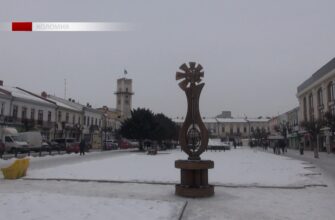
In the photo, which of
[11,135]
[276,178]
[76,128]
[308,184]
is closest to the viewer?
[308,184]

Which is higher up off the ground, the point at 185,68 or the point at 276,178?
the point at 185,68

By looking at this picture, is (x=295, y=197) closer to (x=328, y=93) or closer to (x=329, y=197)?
(x=329, y=197)

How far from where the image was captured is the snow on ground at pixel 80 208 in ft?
23.0

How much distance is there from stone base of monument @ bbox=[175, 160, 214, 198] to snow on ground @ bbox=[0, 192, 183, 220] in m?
1.52

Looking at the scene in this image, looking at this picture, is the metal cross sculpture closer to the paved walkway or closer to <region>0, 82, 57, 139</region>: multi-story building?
the paved walkway

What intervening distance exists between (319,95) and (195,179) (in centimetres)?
4714

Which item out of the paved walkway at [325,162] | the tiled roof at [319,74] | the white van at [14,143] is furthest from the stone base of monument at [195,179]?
the tiled roof at [319,74]

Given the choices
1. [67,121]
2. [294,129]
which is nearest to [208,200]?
[67,121]

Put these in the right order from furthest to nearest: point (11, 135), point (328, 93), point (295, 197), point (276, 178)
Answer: point (328, 93) < point (11, 135) < point (276, 178) < point (295, 197)

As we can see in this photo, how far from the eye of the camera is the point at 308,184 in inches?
468

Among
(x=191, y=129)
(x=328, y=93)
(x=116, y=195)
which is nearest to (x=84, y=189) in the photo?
(x=116, y=195)

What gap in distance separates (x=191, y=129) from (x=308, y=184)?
469 centimetres

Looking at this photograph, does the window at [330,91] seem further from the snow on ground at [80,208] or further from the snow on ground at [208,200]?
the snow on ground at [80,208]

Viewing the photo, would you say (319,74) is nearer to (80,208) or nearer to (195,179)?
(195,179)
